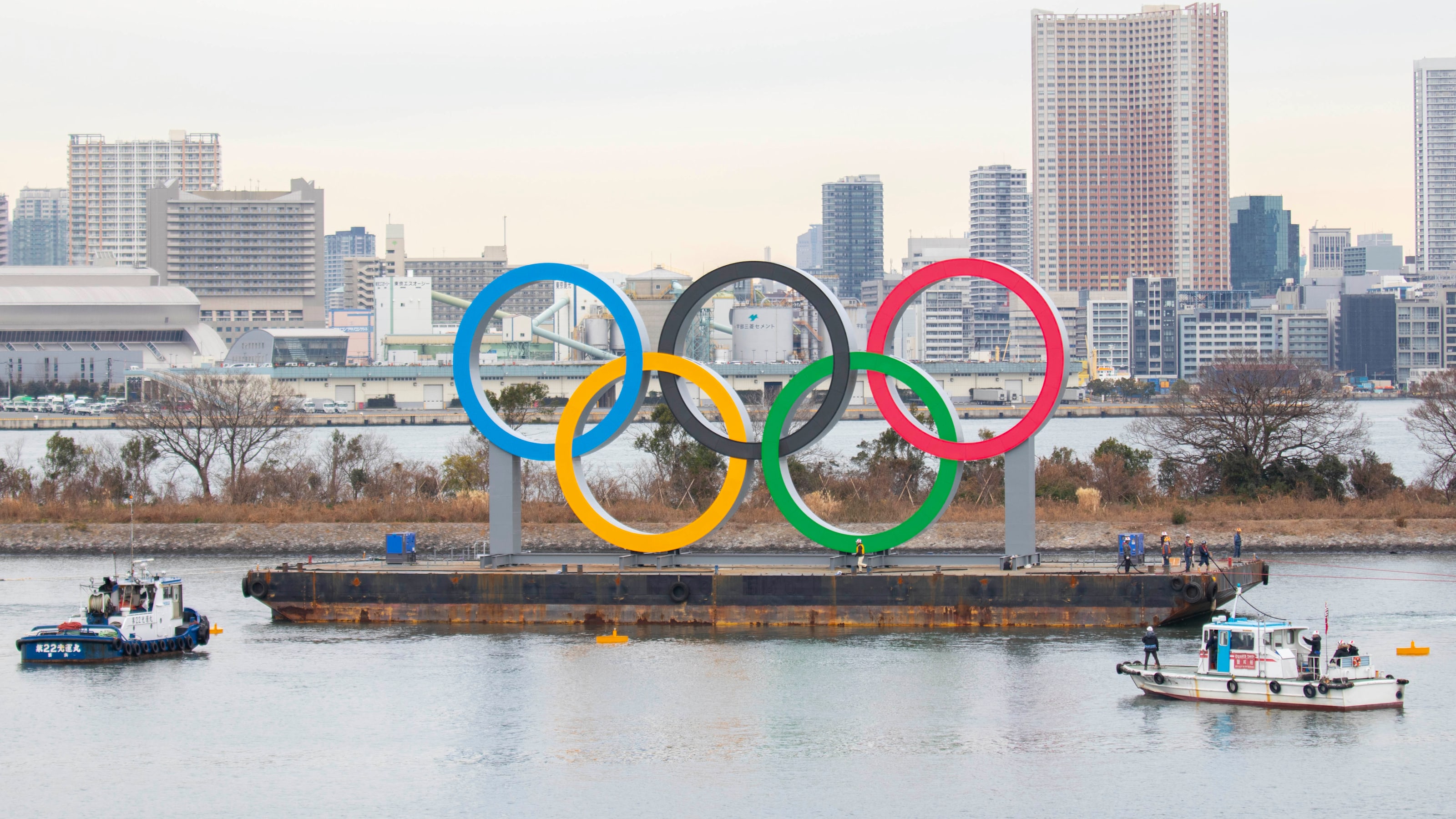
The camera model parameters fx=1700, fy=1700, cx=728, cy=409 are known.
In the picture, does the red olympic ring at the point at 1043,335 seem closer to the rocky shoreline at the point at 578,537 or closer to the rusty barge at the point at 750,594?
the rusty barge at the point at 750,594

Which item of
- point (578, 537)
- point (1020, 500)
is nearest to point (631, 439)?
point (578, 537)

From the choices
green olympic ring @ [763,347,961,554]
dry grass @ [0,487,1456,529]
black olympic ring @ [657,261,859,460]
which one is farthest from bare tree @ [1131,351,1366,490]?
black olympic ring @ [657,261,859,460]

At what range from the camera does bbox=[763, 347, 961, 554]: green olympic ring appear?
157 ft

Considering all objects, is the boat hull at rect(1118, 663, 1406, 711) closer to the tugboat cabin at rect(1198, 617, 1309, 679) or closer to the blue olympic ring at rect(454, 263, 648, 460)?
the tugboat cabin at rect(1198, 617, 1309, 679)

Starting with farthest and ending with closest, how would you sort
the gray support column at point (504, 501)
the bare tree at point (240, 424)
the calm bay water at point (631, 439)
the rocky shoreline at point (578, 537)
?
1. the calm bay water at point (631, 439)
2. the bare tree at point (240, 424)
3. the rocky shoreline at point (578, 537)
4. the gray support column at point (504, 501)

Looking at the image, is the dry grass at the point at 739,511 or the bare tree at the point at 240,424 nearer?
the dry grass at the point at 739,511

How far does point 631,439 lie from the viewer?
16750 cm

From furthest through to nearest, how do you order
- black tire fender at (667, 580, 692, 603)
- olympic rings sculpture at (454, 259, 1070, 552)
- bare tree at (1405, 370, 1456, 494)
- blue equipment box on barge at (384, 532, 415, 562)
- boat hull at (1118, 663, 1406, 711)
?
bare tree at (1405, 370, 1456, 494)
blue equipment box on barge at (384, 532, 415, 562)
black tire fender at (667, 580, 692, 603)
olympic rings sculpture at (454, 259, 1070, 552)
boat hull at (1118, 663, 1406, 711)

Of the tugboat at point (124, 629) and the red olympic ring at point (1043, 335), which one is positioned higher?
the red olympic ring at point (1043, 335)

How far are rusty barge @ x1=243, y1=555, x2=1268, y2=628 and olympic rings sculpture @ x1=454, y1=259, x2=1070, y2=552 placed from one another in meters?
1.40

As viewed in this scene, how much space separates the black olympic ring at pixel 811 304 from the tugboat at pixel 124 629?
1521 cm

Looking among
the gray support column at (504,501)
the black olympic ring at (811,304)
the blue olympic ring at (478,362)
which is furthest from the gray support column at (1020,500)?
the gray support column at (504,501)

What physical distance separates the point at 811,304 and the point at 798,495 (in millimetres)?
5629

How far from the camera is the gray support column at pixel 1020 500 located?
158 feet
